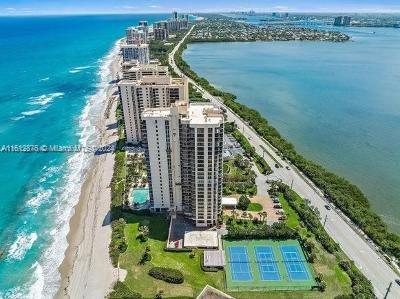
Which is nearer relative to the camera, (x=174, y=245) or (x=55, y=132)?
(x=174, y=245)

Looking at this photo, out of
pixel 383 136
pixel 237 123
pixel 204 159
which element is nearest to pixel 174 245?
pixel 204 159

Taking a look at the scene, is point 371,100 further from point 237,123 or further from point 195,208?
point 195,208

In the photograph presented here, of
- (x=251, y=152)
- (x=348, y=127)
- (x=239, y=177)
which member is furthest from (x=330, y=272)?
(x=348, y=127)

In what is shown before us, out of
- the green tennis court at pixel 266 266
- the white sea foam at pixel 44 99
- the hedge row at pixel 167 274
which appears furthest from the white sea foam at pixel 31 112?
the green tennis court at pixel 266 266

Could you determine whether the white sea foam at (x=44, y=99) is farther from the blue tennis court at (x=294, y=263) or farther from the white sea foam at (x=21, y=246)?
the blue tennis court at (x=294, y=263)

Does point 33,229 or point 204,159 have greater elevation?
point 204,159

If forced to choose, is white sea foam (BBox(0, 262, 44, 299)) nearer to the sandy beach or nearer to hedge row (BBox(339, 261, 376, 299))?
the sandy beach

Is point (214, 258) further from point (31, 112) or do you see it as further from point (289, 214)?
point (31, 112)
